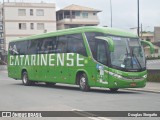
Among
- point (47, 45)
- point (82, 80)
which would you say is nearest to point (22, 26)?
point (47, 45)

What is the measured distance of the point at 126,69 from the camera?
70.5 feet

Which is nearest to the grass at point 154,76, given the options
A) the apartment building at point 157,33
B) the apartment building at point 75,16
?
the apartment building at point 157,33

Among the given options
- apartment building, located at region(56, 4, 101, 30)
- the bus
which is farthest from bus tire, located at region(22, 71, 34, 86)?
apartment building, located at region(56, 4, 101, 30)

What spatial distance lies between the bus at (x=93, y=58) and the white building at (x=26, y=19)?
222 ft

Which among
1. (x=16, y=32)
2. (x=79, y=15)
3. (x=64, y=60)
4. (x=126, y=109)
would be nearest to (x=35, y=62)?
(x=64, y=60)

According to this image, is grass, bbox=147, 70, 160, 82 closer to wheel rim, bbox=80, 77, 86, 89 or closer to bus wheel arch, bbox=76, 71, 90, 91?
bus wheel arch, bbox=76, 71, 90, 91

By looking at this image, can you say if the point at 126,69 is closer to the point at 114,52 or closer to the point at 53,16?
the point at 114,52

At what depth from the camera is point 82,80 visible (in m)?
23.6

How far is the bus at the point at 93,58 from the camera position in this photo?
21.6 metres

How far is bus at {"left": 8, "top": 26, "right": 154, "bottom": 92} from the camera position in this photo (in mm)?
21594

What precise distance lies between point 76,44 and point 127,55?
3.47 m

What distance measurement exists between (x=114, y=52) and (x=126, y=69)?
989 millimetres

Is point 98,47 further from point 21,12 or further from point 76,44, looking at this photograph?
point 21,12

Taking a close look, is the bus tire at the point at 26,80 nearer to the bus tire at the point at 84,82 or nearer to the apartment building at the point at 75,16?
the bus tire at the point at 84,82
